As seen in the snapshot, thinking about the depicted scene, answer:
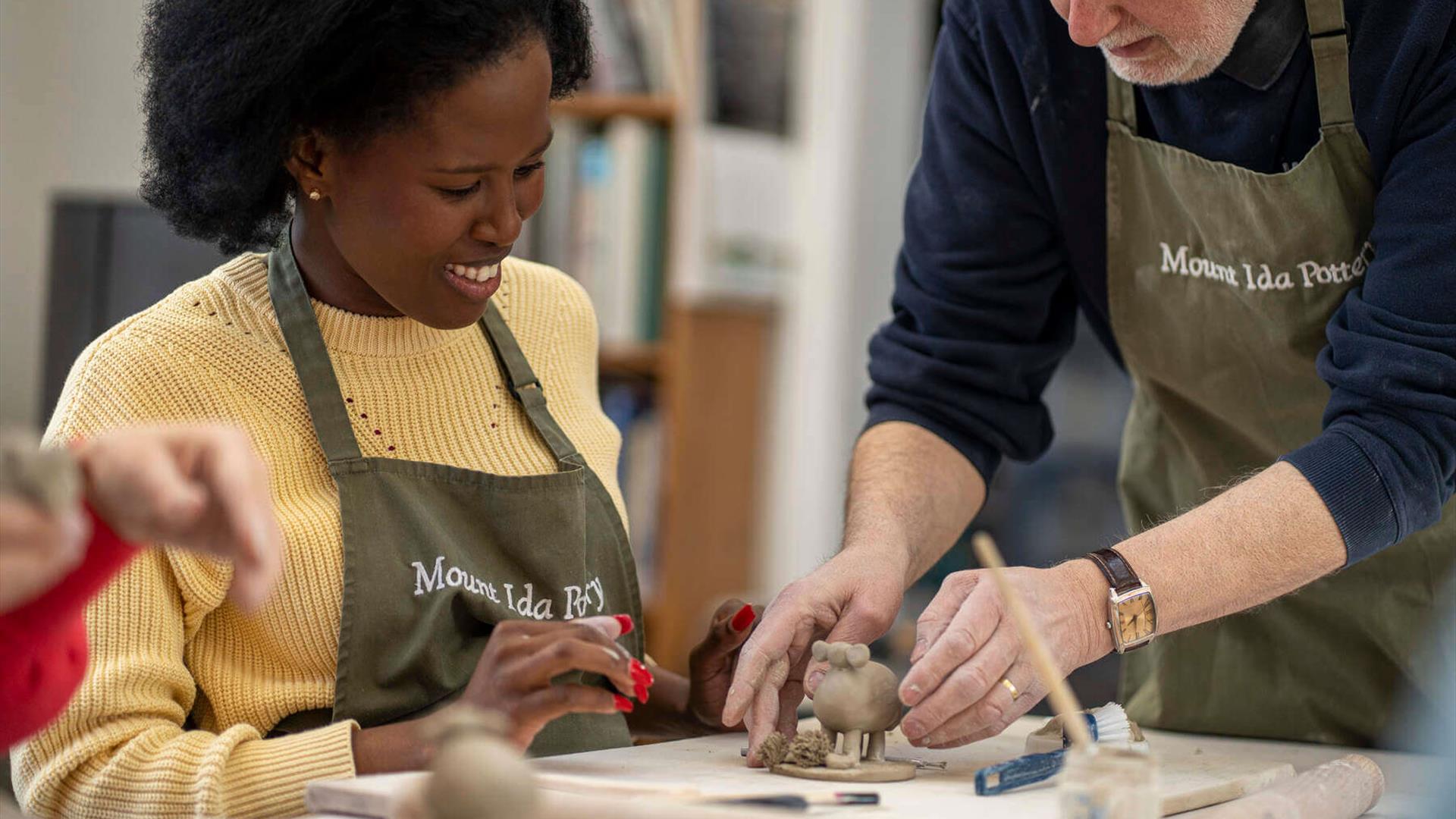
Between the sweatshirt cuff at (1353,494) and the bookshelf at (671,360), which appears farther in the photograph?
the bookshelf at (671,360)

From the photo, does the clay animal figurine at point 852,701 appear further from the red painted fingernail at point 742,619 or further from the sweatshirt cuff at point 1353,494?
the sweatshirt cuff at point 1353,494

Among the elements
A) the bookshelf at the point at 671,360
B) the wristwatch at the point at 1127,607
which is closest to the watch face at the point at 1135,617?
the wristwatch at the point at 1127,607

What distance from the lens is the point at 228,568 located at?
1.18m

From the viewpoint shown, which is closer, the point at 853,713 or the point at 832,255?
the point at 853,713

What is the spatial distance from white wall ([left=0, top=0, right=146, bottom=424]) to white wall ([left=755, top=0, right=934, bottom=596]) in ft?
4.49

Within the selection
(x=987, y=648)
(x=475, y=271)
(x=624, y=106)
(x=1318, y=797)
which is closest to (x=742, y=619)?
(x=987, y=648)

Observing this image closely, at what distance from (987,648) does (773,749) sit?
0.19 metres

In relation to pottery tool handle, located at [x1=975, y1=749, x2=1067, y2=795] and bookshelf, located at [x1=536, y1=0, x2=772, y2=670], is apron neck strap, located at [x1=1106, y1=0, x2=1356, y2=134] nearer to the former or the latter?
pottery tool handle, located at [x1=975, y1=749, x2=1067, y2=795]

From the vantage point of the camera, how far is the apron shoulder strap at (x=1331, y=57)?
1439 millimetres

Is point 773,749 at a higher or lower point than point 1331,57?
lower

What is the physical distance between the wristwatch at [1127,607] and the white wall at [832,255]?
198 cm

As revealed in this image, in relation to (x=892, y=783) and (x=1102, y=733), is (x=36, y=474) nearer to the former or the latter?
(x=892, y=783)

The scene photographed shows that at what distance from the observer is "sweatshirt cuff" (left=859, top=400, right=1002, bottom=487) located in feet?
5.68

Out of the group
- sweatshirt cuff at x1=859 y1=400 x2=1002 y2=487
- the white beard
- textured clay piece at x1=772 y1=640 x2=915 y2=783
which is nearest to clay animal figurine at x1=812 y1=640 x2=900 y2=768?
textured clay piece at x1=772 y1=640 x2=915 y2=783
